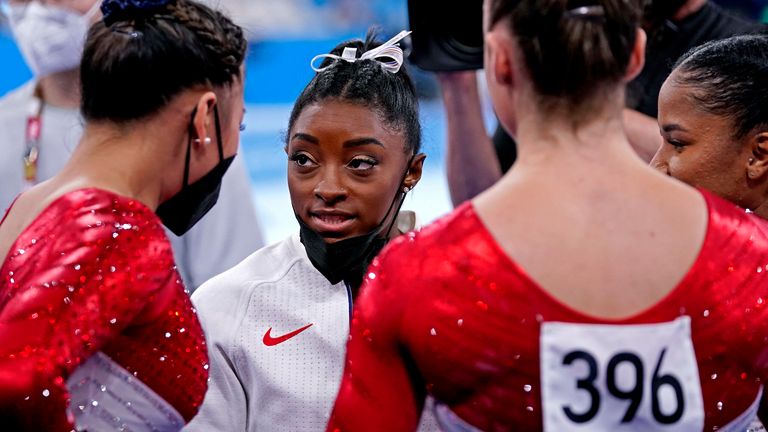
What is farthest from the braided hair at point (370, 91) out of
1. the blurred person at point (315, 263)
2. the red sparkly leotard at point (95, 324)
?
the red sparkly leotard at point (95, 324)

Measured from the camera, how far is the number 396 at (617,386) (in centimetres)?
127

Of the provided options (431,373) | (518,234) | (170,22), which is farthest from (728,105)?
(170,22)

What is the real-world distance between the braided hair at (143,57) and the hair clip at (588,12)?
26.3 inches

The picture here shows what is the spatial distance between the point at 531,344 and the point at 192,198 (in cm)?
77

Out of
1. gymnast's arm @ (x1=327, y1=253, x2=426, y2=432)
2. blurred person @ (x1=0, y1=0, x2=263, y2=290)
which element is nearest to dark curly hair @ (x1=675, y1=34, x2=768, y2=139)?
gymnast's arm @ (x1=327, y1=253, x2=426, y2=432)

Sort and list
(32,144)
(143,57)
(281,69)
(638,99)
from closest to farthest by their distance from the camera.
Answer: (143,57)
(638,99)
(32,144)
(281,69)

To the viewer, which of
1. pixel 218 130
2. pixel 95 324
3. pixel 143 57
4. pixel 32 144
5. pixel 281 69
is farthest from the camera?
pixel 281 69

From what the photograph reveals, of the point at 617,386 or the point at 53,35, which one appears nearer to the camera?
the point at 617,386

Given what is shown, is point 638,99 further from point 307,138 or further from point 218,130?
point 218,130

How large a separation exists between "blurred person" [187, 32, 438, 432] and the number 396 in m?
0.75

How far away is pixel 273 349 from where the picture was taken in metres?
1.96

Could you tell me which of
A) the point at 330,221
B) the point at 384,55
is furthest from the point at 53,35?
the point at 330,221

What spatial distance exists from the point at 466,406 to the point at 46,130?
2175 mm

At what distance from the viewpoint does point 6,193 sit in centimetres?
308
